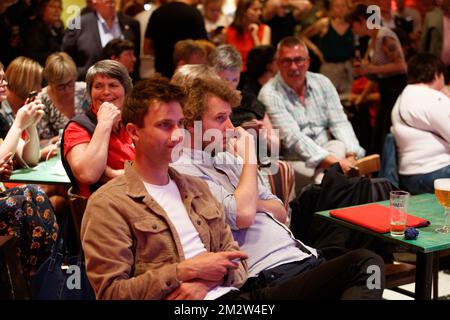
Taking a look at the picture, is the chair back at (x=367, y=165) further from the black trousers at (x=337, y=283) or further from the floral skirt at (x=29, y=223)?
the floral skirt at (x=29, y=223)

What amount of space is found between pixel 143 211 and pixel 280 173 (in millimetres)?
1354

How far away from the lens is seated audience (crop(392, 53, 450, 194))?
3.95m

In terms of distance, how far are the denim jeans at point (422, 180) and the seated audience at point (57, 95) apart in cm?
199

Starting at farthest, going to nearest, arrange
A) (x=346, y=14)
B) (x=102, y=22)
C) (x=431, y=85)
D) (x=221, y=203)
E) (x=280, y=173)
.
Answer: (x=346, y=14) → (x=102, y=22) → (x=431, y=85) → (x=280, y=173) → (x=221, y=203)

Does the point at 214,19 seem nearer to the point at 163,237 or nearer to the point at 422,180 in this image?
the point at 422,180

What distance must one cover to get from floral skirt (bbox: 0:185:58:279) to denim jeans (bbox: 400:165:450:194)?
2.13 meters

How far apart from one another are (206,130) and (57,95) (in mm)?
1835

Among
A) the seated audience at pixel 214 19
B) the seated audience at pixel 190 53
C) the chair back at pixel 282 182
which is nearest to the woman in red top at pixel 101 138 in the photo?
the chair back at pixel 282 182

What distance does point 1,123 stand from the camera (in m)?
3.55

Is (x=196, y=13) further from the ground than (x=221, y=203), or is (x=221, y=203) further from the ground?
(x=196, y=13)

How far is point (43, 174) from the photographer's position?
340 centimetres

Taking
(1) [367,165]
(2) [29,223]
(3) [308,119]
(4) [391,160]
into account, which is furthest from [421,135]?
(2) [29,223]
